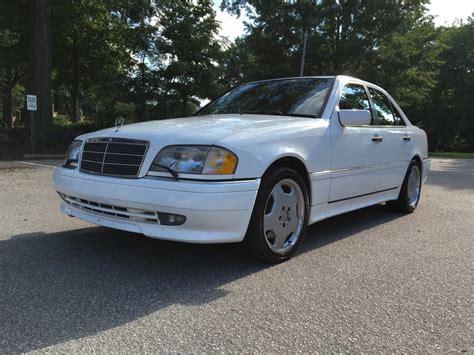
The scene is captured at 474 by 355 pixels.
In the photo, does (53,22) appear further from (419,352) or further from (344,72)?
(419,352)

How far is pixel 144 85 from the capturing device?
58.2ft

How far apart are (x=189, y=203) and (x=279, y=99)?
6.60 feet

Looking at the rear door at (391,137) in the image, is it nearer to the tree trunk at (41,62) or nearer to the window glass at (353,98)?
the window glass at (353,98)

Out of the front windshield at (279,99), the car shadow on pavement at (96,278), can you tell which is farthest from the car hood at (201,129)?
the car shadow on pavement at (96,278)

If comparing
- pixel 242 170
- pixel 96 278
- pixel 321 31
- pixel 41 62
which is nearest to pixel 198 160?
pixel 242 170

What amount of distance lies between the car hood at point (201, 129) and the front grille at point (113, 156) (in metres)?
0.06

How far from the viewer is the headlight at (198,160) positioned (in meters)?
3.36

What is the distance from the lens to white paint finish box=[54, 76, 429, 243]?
3307mm

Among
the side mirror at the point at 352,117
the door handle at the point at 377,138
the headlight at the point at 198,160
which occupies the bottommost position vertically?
the headlight at the point at 198,160

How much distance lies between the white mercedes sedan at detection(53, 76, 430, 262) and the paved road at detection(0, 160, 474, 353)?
1.18 feet

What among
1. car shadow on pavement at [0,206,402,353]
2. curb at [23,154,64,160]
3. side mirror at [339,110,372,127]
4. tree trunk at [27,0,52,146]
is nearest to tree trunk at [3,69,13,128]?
tree trunk at [27,0,52,146]

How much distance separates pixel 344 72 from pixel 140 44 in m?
10.1

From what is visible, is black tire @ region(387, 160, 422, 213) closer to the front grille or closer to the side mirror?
the side mirror

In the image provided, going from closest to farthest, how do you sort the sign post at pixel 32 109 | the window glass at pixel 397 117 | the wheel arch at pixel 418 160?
the window glass at pixel 397 117
the wheel arch at pixel 418 160
the sign post at pixel 32 109
